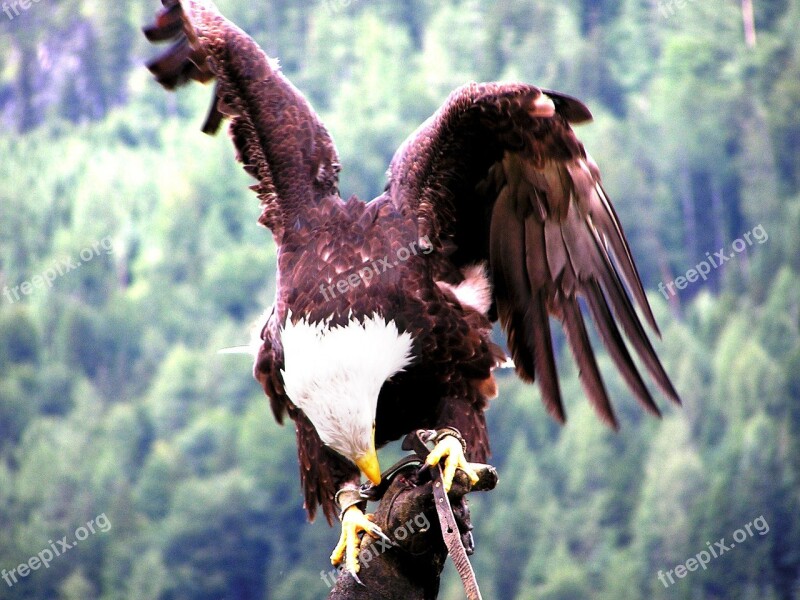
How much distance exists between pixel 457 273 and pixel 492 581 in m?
24.3

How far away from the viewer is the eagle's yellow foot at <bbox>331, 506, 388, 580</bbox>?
10.6 ft

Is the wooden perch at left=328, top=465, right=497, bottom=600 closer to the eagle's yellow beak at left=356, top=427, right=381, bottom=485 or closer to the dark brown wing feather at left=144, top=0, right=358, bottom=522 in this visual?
the eagle's yellow beak at left=356, top=427, right=381, bottom=485

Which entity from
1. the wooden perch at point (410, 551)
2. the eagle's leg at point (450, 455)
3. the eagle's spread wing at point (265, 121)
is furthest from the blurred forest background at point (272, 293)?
the wooden perch at point (410, 551)

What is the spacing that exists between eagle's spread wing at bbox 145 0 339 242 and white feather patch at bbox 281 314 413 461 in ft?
1.87

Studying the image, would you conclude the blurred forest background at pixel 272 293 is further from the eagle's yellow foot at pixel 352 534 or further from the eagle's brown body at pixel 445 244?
the eagle's yellow foot at pixel 352 534

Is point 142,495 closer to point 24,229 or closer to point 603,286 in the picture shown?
point 24,229

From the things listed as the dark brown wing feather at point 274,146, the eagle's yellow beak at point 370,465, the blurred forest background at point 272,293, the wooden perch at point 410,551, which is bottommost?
the wooden perch at point 410,551

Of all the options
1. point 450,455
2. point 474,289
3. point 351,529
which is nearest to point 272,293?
point 474,289

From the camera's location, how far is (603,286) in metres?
3.88

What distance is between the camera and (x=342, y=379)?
3.37 m

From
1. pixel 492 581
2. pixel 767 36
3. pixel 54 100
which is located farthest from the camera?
pixel 54 100

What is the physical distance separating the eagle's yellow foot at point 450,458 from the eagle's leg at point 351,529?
24 centimetres

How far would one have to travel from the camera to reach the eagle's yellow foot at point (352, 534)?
3.24 m

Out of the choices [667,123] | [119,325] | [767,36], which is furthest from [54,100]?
[767,36]
